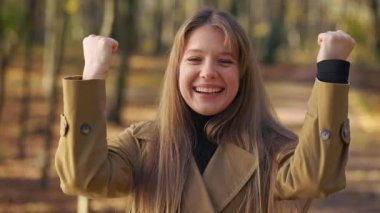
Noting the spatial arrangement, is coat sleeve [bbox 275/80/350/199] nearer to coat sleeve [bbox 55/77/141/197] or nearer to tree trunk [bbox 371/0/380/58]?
coat sleeve [bbox 55/77/141/197]

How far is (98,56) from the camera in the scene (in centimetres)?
235

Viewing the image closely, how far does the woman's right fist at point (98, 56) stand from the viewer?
2340 mm

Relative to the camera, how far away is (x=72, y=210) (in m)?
10.6

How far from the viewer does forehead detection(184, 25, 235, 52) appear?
8.18ft

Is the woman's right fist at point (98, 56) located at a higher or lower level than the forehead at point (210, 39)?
lower

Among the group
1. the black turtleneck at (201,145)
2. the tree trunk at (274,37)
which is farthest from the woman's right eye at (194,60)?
the tree trunk at (274,37)

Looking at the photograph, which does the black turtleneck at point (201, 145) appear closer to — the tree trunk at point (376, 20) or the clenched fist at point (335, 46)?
the clenched fist at point (335, 46)

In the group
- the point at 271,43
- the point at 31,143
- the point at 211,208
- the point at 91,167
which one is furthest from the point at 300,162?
the point at 271,43

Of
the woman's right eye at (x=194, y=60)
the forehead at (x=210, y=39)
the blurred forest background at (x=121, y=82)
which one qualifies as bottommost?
the blurred forest background at (x=121, y=82)

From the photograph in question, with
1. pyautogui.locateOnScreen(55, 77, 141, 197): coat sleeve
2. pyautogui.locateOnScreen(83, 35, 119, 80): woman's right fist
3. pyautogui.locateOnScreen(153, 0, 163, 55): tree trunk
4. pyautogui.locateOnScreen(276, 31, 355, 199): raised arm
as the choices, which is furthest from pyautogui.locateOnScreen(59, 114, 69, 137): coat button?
pyautogui.locateOnScreen(153, 0, 163, 55): tree trunk

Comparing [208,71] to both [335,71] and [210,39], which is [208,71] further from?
[335,71]

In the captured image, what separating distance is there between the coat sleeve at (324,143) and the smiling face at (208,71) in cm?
33

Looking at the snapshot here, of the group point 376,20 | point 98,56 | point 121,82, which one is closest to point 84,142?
point 98,56

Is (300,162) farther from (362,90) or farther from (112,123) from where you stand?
(362,90)
